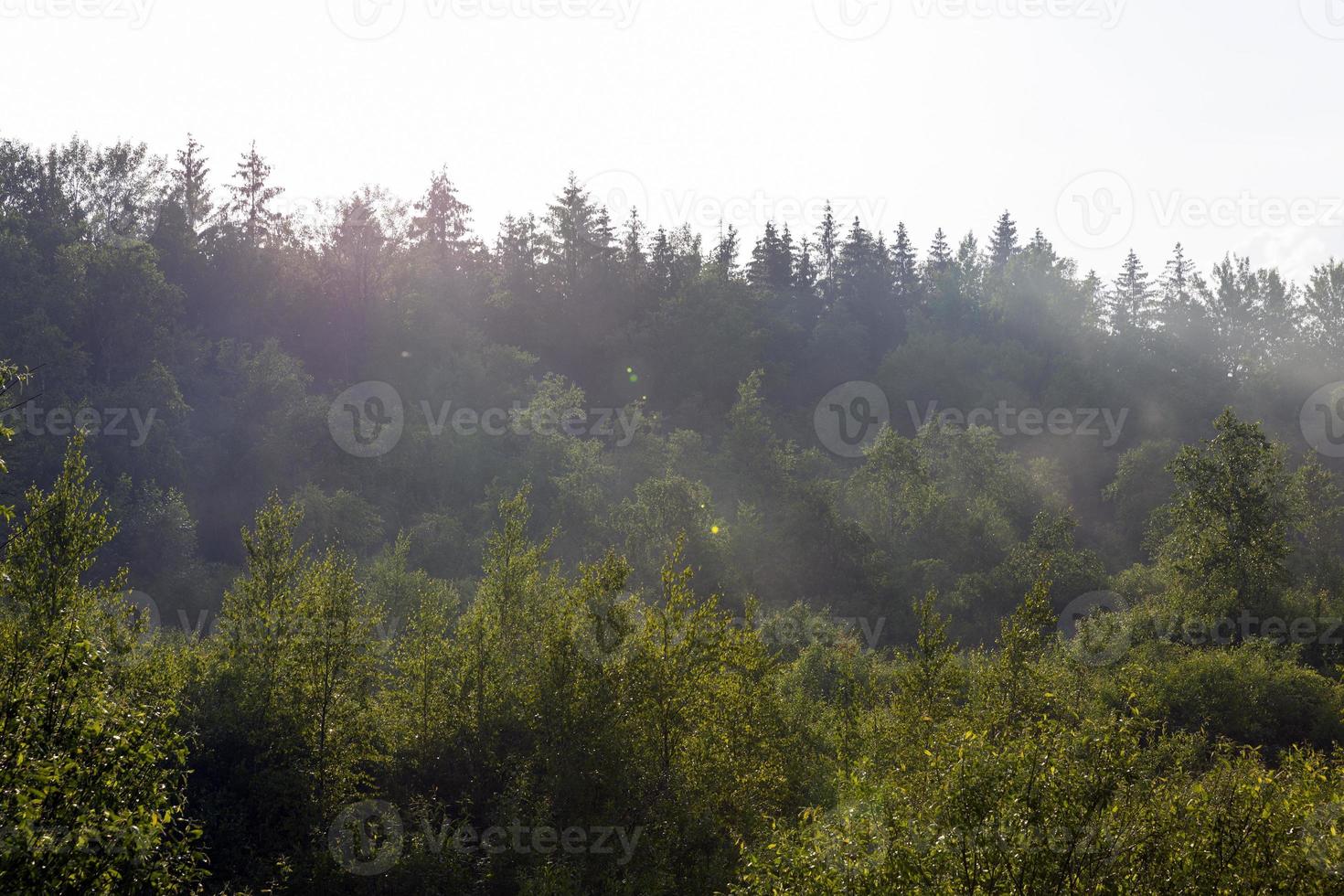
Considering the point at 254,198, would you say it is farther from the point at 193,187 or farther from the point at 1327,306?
the point at 1327,306

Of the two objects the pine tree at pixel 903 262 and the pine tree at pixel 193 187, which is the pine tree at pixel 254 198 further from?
the pine tree at pixel 903 262

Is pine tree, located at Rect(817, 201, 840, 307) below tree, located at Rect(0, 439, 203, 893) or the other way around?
the other way around

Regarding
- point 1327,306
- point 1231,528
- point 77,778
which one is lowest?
point 77,778

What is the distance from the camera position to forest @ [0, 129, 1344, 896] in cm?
1155

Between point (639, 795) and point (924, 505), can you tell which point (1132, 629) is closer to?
point (924, 505)

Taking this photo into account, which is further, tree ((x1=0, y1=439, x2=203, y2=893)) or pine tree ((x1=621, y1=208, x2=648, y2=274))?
pine tree ((x1=621, y1=208, x2=648, y2=274))

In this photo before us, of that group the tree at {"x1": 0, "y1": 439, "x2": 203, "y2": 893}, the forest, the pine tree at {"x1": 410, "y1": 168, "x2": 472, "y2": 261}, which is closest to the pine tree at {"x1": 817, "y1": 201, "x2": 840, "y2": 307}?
the forest

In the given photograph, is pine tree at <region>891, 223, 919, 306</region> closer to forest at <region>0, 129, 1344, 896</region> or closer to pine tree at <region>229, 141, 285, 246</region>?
forest at <region>0, 129, 1344, 896</region>

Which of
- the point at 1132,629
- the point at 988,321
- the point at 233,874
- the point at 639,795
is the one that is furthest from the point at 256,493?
the point at 988,321

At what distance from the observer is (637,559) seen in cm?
4656

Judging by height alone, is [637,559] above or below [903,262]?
below

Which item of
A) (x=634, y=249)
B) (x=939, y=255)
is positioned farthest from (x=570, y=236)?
(x=939, y=255)

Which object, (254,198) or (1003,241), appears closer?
(254,198)

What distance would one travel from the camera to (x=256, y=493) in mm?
56500
